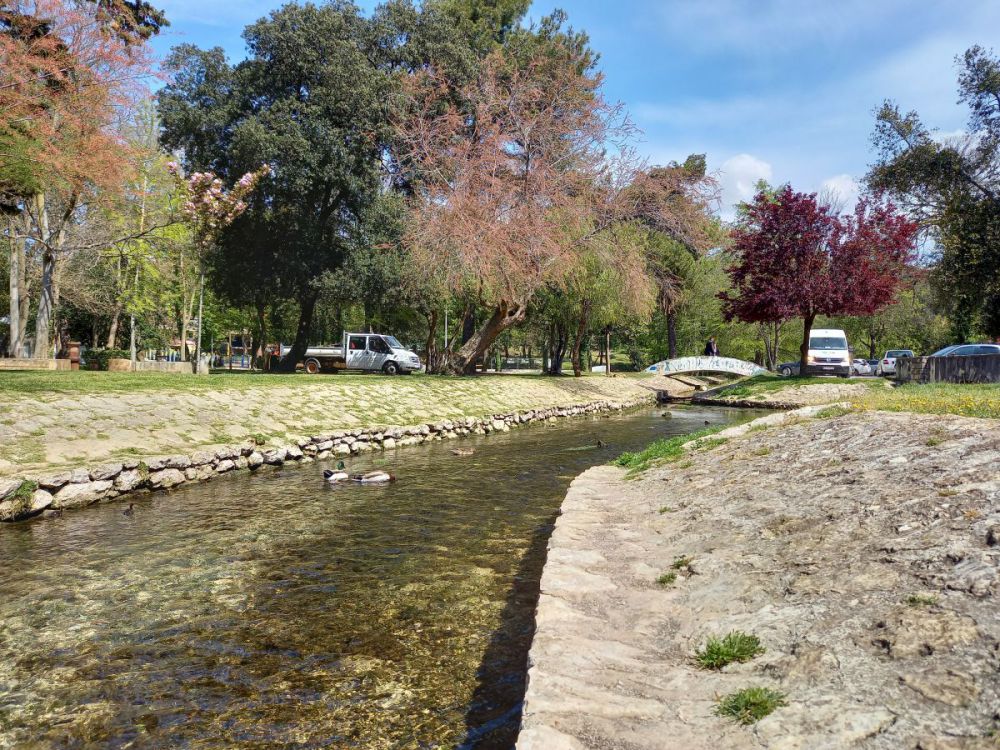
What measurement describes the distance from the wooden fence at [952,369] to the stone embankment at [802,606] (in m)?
14.7

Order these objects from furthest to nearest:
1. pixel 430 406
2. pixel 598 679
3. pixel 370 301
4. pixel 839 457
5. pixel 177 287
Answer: pixel 177 287, pixel 370 301, pixel 430 406, pixel 839 457, pixel 598 679

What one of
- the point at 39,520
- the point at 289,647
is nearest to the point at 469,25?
the point at 39,520

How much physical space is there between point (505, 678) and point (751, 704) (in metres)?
1.77

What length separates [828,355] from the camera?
2962 cm

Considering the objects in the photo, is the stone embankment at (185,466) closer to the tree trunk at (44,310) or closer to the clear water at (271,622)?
the clear water at (271,622)

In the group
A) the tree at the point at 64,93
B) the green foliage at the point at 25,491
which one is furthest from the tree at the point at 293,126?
the green foliage at the point at 25,491

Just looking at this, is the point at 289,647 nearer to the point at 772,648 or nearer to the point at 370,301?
the point at 772,648

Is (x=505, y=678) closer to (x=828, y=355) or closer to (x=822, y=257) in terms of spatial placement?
(x=822, y=257)

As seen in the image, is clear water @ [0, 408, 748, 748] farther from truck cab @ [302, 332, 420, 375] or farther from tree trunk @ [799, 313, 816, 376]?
tree trunk @ [799, 313, 816, 376]

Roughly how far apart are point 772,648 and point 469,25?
1475 inches

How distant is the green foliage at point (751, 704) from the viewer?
293 centimetres

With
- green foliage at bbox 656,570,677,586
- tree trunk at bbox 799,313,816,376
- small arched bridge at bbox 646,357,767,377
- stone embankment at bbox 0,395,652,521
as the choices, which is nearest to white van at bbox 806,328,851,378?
tree trunk at bbox 799,313,816,376

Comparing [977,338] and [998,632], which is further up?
[977,338]

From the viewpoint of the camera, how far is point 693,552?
5.37 m
